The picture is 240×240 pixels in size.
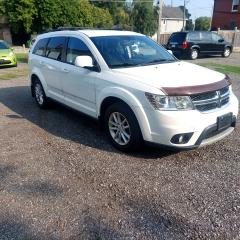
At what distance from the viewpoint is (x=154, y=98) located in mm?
4074

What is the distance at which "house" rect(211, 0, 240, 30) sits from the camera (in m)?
36.9

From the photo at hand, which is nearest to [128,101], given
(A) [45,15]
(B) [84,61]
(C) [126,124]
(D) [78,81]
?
(C) [126,124]

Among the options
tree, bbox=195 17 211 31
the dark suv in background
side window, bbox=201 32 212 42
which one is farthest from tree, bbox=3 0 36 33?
tree, bbox=195 17 211 31

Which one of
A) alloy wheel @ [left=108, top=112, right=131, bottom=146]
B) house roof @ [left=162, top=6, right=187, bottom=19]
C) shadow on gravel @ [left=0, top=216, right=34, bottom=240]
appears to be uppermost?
alloy wheel @ [left=108, top=112, right=131, bottom=146]

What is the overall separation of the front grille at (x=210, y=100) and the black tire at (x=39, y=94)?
12.6ft

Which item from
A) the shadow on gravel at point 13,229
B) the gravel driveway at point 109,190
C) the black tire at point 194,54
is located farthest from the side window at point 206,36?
the shadow on gravel at point 13,229

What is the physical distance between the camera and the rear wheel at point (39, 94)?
23.2 feet

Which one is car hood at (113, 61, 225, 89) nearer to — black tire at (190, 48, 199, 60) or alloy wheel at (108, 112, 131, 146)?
alloy wheel at (108, 112, 131, 146)

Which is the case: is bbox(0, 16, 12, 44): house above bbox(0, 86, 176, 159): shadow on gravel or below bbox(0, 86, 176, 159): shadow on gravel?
below

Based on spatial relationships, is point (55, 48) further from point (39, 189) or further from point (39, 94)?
point (39, 189)

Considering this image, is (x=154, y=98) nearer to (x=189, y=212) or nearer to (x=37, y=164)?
(x=189, y=212)

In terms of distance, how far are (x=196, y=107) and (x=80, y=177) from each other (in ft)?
5.63

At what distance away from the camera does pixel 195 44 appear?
767 inches

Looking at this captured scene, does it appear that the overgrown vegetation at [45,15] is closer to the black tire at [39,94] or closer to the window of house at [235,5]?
the window of house at [235,5]
